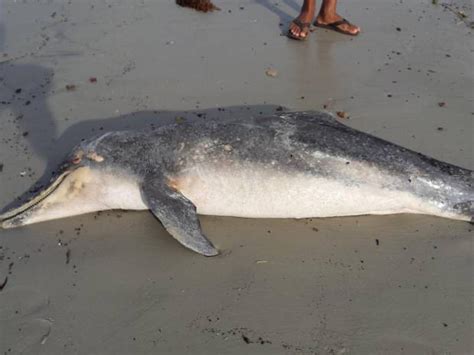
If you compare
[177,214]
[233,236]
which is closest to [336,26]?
[233,236]

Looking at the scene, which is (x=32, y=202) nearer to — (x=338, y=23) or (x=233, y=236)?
(x=233, y=236)

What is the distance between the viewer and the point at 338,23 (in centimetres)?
900

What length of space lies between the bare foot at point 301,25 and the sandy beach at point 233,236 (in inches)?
9.3

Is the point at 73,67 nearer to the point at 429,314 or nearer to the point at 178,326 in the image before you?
the point at 178,326

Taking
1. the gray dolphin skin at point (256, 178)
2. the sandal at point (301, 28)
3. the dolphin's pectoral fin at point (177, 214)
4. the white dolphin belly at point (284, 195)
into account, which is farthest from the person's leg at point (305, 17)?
the dolphin's pectoral fin at point (177, 214)

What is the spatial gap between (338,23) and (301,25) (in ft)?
2.28

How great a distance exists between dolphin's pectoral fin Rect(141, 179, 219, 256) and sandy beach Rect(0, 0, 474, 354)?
0.21 m

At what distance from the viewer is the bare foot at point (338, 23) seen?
8.86 meters

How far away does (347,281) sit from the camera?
15.1ft

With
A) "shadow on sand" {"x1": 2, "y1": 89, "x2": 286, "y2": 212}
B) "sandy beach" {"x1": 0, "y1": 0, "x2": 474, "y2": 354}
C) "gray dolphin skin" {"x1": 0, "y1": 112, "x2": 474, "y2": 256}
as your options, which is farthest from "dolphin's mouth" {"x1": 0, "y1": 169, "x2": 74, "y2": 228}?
"shadow on sand" {"x1": 2, "y1": 89, "x2": 286, "y2": 212}

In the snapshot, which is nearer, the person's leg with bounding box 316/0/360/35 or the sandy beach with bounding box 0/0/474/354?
the sandy beach with bounding box 0/0/474/354

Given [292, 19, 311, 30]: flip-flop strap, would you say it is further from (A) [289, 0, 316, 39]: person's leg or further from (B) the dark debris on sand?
(B) the dark debris on sand

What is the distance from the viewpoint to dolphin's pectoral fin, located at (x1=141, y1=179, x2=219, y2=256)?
4.66m

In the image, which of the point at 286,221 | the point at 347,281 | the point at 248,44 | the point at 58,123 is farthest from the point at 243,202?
the point at 248,44
